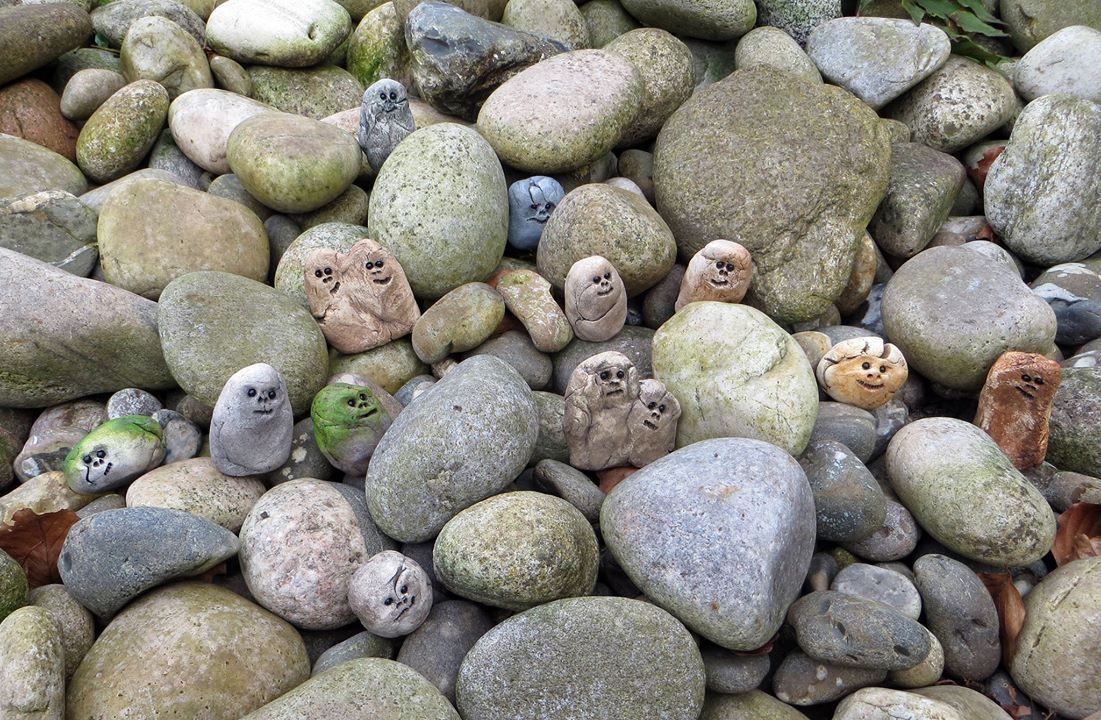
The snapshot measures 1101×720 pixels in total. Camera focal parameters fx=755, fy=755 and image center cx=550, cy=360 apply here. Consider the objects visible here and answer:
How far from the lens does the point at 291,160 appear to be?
388 centimetres

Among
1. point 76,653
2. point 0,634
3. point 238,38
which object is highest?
point 238,38

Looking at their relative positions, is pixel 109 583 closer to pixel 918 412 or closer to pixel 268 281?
pixel 268 281

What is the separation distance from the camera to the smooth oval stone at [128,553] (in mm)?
2596

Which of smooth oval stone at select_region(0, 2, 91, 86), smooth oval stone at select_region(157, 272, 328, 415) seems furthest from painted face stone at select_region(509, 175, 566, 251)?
smooth oval stone at select_region(0, 2, 91, 86)

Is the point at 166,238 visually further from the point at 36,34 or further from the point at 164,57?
the point at 36,34

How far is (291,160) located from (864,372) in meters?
3.02

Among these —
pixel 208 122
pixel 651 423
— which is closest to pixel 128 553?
pixel 651 423

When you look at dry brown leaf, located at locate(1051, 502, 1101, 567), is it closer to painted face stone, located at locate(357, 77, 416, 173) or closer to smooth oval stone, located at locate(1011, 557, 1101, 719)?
smooth oval stone, located at locate(1011, 557, 1101, 719)

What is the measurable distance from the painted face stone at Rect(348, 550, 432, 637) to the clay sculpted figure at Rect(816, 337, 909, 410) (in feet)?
7.02

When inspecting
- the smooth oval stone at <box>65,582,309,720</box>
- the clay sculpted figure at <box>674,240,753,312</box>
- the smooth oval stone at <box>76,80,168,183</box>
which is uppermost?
the smooth oval stone at <box>76,80,168,183</box>

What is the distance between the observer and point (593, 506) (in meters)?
3.04

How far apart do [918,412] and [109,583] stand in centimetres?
372

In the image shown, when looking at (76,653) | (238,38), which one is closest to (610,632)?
(76,653)

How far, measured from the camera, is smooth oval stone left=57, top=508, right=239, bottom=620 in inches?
102
